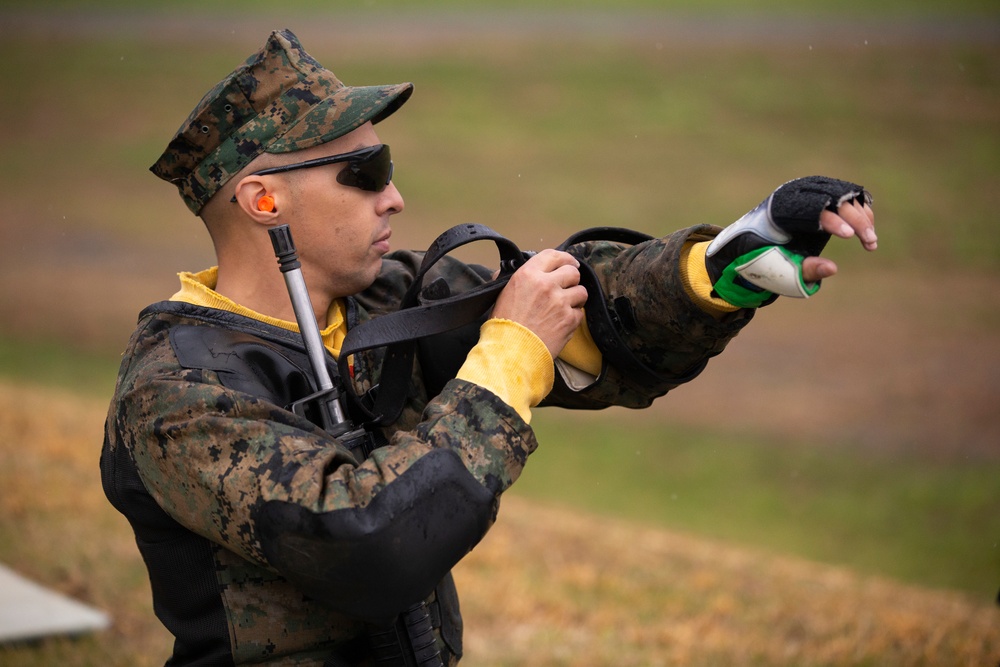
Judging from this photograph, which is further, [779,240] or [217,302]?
[217,302]

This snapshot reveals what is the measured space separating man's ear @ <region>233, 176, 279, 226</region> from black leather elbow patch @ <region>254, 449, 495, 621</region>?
2.61 feet

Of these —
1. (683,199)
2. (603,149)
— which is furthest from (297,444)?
(603,149)

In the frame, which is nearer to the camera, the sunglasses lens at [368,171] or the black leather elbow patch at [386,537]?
the black leather elbow patch at [386,537]

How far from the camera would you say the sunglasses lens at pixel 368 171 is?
2635 millimetres

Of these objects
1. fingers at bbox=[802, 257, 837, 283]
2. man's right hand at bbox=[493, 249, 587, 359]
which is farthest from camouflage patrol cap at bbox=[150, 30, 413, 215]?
fingers at bbox=[802, 257, 837, 283]

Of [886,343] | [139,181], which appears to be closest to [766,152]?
[886,343]

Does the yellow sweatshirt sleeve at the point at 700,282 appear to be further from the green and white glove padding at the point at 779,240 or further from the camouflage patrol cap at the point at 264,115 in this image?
the camouflage patrol cap at the point at 264,115

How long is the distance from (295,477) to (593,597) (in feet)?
12.0

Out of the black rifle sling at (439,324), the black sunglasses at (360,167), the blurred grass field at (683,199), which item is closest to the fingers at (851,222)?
the black rifle sling at (439,324)

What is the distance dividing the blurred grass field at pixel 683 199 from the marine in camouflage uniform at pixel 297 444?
4376 millimetres

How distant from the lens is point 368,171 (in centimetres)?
Result: 265

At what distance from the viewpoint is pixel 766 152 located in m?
15.6

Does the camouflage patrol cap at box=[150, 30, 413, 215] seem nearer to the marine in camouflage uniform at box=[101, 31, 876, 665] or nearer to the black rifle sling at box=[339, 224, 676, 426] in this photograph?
the marine in camouflage uniform at box=[101, 31, 876, 665]

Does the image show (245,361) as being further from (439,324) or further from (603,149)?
(603,149)
